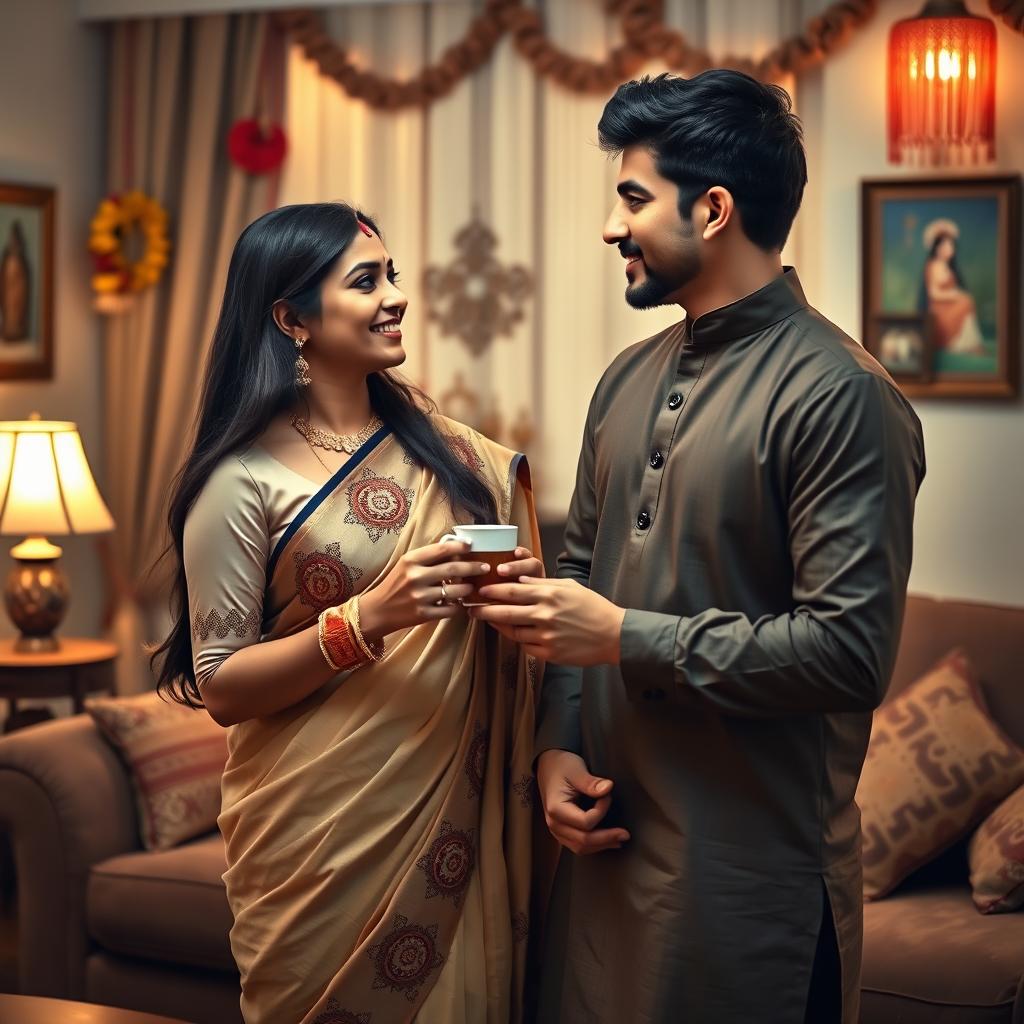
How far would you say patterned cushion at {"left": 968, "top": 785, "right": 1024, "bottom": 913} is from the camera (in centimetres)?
279

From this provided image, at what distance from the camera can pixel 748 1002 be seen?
163 centimetres

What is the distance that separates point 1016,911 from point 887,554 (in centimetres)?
161

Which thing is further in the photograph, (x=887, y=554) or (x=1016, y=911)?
(x=1016, y=911)

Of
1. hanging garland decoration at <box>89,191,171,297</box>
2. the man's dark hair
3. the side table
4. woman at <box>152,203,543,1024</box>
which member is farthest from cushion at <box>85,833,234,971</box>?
hanging garland decoration at <box>89,191,171,297</box>

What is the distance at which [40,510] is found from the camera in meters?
4.08

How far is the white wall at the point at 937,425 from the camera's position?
373 centimetres

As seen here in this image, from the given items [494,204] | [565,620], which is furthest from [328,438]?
[494,204]

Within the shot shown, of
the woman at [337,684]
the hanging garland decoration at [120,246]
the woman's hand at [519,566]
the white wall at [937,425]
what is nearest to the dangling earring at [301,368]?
the woman at [337,684]

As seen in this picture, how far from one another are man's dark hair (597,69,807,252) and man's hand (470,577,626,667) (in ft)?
1.54

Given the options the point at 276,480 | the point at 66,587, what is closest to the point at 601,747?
the point at 276,480

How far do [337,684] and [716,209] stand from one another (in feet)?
2.63

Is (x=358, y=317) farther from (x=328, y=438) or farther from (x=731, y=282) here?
(x=731, y=282)

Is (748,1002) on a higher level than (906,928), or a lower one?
higher

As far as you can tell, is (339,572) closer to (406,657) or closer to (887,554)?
(406,657)
